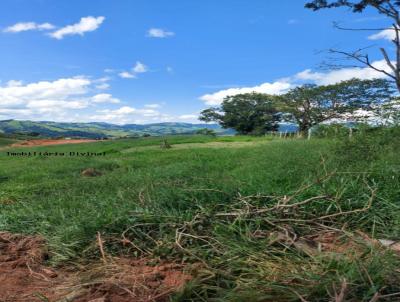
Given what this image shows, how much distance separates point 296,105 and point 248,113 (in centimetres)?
843

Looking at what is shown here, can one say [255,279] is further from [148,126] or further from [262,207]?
[148,126]

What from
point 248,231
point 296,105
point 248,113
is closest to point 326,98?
point 296,105

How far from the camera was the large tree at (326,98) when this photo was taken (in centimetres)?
3709

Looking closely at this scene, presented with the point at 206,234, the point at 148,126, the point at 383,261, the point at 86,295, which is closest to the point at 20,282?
the point at 86,295

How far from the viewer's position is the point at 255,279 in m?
2.39

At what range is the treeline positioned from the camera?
3756cm

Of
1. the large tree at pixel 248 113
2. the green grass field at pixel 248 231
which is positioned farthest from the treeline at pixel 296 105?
the green grass field at pixel 248 231

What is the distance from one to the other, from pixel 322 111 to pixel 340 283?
129 feet

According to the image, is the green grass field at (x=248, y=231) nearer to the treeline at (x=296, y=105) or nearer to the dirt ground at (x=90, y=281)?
the dirt ground at (x=90, y=281)

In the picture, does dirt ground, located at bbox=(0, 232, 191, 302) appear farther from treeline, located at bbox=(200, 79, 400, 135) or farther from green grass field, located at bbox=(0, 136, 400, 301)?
treeline, located at bbox=(200, 79, 400, 135)

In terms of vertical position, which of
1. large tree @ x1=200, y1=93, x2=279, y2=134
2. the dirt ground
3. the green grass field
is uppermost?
large tree @ x1=200, y1=93, x2=279, y2=134

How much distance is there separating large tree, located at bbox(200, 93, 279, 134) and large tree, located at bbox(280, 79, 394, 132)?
4453mm

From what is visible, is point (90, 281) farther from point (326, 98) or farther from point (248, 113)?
point (248, 113)

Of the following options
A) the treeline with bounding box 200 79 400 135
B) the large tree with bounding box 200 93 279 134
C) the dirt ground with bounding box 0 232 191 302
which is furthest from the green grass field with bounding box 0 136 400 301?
the large tree with bounding box 200 93 279 134
